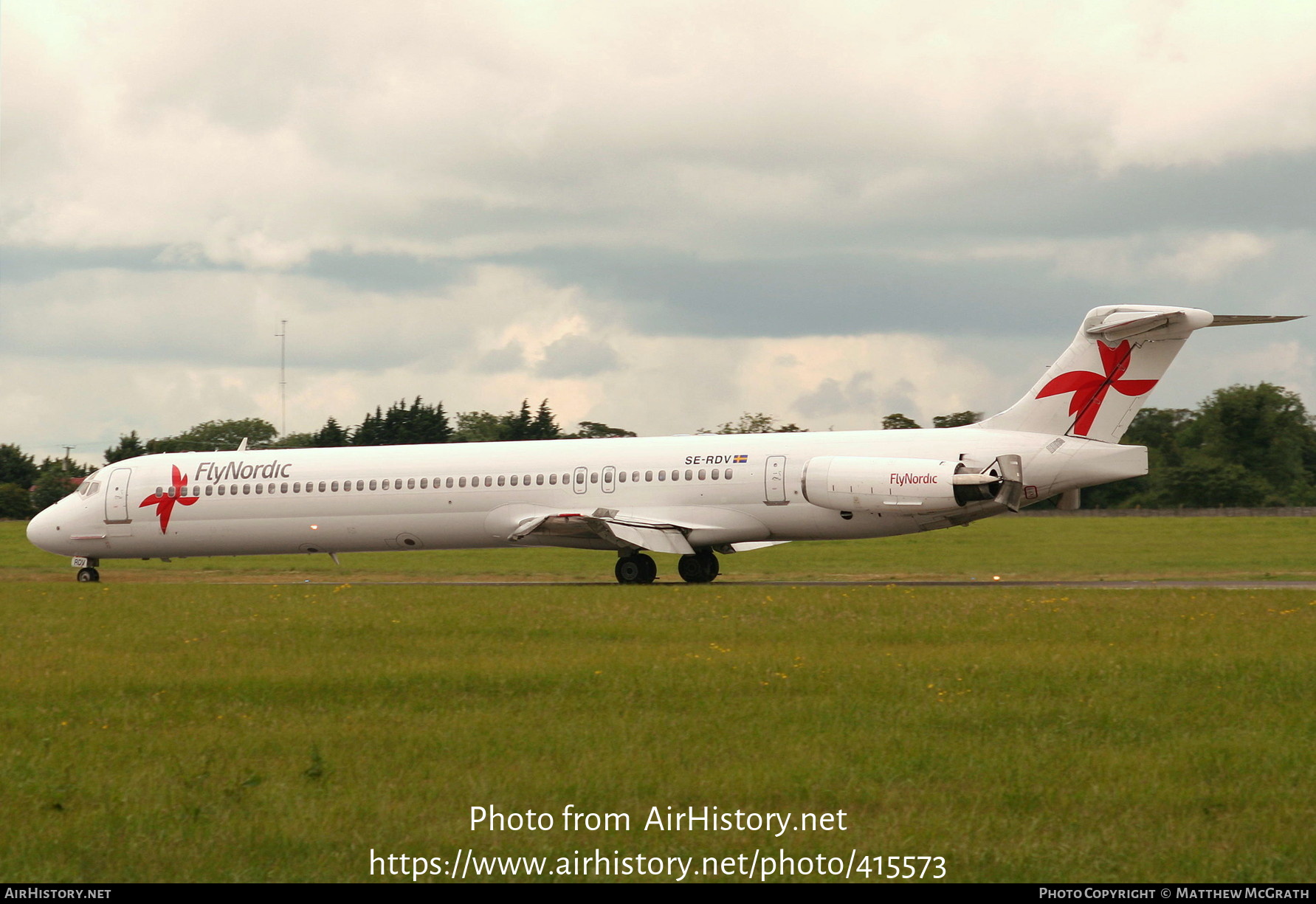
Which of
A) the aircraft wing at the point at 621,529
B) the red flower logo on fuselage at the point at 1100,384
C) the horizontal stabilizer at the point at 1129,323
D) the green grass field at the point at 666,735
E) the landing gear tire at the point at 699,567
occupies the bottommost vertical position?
the green grass field at the point at 666,735

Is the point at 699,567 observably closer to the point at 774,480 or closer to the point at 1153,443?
the point at 774,480

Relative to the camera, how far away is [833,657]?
545 inches

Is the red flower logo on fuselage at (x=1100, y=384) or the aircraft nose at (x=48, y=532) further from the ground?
the red flower logo on fuselage at (x=1100, y=384)

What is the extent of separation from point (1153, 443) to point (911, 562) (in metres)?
96.5

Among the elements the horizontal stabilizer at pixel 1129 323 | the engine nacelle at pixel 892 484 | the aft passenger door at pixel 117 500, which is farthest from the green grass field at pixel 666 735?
the aft passenger door at pixel 117 500

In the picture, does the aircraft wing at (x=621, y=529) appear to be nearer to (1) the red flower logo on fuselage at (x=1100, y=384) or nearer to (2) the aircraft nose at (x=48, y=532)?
(1) the red flower logo on fuselage at (x=1100, y=384)

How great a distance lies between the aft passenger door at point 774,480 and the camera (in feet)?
86.6

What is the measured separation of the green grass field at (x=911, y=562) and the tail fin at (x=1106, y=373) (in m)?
6.01

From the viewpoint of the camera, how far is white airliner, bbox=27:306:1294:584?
81.6 feet

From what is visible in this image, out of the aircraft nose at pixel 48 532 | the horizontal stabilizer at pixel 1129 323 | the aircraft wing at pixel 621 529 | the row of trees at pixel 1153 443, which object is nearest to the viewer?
the horizontal stabilizer at pixel 1129 323

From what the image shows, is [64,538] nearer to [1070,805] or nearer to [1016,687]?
[1016,687]

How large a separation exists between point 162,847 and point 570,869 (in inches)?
89.1

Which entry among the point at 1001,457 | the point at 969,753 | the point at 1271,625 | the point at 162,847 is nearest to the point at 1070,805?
the point at 969,753

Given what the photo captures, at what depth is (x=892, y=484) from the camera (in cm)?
2527
